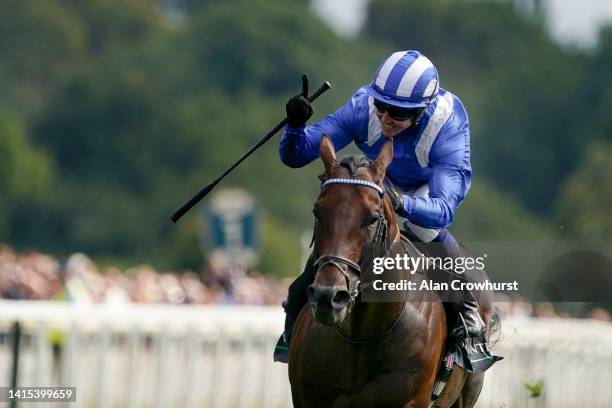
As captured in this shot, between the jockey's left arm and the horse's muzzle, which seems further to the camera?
the jockey's left arm

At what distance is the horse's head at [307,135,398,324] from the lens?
6848 millimetres

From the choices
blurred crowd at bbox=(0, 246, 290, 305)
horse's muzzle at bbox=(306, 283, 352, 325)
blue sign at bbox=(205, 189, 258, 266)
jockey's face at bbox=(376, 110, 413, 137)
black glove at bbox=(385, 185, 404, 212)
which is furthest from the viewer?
blue sign at bbox=(205, 189, 258, 266)

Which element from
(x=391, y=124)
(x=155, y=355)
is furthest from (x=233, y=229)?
(x=391, y=124)

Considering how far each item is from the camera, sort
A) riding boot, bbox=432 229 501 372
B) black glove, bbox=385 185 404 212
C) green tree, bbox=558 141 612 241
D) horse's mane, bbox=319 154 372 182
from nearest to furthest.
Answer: horse's mane, bbox=319 154 372 182 → black glove, bbox=385 185 404 212 → riding boot, bbox=432 229 501 372 → green tree, bbox=558 141 612 241

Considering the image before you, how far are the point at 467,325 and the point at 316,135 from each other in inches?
50.2

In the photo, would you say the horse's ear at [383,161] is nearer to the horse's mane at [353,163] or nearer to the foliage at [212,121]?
the horse's mane at [353,163]

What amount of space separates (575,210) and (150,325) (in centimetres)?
3812

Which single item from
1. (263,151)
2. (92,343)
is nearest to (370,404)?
(92,343)

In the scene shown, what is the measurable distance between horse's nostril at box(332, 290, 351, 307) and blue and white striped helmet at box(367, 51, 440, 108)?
1.37 meters

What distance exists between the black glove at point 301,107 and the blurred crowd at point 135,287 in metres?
7.15

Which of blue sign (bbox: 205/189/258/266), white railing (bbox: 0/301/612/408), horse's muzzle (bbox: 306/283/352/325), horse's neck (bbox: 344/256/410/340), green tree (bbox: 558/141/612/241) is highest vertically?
green tree (bbox: 558/141/612/241)

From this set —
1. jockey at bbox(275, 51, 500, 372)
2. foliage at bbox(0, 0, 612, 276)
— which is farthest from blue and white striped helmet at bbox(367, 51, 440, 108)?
foliage at bbox(0, 0, 612, 276)

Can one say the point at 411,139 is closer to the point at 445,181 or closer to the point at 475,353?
the point at 445,181

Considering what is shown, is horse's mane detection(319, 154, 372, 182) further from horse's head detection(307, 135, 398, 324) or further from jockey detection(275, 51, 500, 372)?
jockey detection(275, 51, 500, 372)
